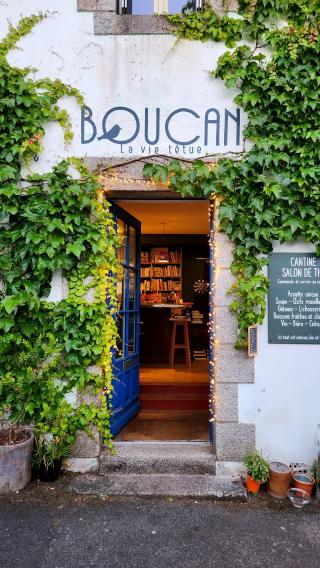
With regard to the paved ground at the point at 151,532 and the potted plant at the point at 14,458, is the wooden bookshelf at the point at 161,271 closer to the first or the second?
the potted plant at the point at 14,458

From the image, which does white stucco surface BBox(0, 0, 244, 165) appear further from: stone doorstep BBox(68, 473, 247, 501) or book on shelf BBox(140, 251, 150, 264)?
book on shelf BBox(140, 251, 150, 264)

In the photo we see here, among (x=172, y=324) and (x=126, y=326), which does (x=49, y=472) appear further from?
(x=172, y=324)

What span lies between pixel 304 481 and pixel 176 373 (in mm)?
3182

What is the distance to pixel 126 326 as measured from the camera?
3924mm

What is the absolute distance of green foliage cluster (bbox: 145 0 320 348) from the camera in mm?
3021

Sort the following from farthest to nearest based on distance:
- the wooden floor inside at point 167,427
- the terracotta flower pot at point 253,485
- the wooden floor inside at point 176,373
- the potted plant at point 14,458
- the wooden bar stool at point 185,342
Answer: the wooden bar stool at point 185,342
the wooden floor inside at point 176,373
the wooden floor inside at point 167,427
the terracotta flower pot at point 253,485
the potted plant at point 14,458

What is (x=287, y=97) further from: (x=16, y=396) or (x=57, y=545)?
(x=57, y=545)

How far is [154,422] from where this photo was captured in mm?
4008

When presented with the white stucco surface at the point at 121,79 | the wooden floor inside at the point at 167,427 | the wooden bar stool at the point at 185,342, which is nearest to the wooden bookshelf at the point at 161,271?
the wooden bar stool at the point at 185,342

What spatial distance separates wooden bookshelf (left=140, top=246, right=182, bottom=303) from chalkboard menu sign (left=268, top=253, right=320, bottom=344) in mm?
5614

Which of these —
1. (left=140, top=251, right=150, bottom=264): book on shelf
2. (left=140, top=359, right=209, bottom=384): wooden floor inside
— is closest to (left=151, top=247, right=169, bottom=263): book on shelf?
(left=140, top=251, right=150, bottom=264): book on shelf

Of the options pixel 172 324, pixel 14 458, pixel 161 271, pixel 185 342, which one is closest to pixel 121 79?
pixel 14 458

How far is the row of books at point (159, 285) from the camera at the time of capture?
881 centimetres

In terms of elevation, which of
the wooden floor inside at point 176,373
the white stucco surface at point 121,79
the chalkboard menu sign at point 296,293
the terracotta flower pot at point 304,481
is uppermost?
the white stucco surface at point 121,79
